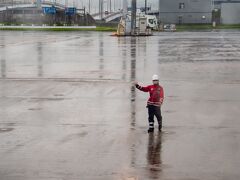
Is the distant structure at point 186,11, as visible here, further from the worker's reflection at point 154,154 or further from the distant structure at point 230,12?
the worker's reflection at point 154,154

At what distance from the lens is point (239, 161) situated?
357 inches

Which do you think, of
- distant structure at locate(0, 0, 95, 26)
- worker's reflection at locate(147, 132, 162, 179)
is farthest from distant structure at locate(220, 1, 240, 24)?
worker's reflection at locate(147, 132, 162, 179)

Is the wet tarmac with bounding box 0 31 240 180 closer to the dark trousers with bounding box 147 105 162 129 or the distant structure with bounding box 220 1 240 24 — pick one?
the dark trousers with bounding box 147 105 162 129

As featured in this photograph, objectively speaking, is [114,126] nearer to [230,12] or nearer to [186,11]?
[186,11]

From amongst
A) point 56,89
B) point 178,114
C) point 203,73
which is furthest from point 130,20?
point 178,114

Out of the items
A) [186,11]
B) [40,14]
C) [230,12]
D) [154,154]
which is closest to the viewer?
[154,154]

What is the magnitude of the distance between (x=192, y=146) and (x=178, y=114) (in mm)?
3149

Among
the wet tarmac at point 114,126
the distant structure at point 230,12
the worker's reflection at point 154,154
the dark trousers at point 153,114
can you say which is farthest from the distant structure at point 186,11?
the worker's reflection at point 154,154

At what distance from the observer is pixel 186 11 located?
351 ft

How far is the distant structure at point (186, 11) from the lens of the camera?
10612cm

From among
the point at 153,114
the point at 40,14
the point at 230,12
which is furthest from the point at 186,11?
the point at 153,114

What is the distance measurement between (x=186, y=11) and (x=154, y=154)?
99705 mm

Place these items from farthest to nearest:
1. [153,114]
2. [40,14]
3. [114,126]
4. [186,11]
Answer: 1. [40,14]
2. [186,11]
3. [114,126]
4. [153,114]

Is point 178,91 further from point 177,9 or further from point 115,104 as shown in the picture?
point 177,9
